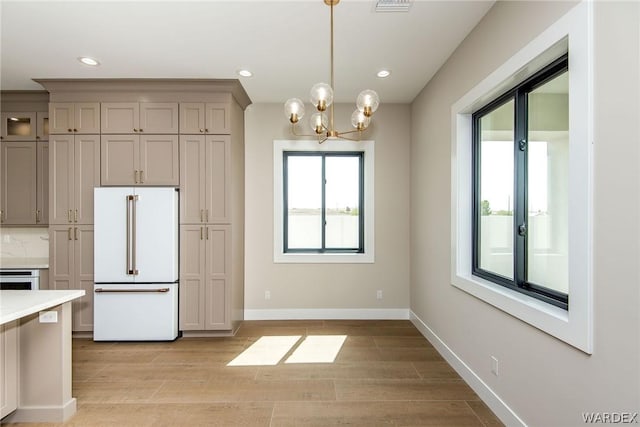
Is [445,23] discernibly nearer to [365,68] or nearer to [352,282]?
[365,68]

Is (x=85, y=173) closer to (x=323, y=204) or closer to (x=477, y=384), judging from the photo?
A: (x=323, y=204)

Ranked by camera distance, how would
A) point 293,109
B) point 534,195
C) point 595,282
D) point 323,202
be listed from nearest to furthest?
point 595,282 < point 534,195 < point 293,109 < point 323,202

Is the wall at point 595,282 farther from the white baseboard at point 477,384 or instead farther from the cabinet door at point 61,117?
the cabinet door at point 61,117

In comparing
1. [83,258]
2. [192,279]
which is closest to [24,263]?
[83,258]

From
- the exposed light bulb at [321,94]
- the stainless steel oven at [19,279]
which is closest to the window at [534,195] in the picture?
the exposed light bulb at [321,94]

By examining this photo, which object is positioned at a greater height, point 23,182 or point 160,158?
point 160,158

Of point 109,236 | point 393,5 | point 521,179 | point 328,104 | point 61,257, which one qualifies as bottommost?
point 61,257

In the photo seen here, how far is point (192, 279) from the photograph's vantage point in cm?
365

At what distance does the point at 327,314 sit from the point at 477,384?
215 cm

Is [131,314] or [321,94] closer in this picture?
[321,94]

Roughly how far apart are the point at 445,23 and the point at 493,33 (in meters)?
0.37

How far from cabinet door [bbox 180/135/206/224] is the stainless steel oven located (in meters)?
1.74

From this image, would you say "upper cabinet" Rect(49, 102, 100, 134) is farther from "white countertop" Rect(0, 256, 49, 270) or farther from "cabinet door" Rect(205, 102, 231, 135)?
"white countertop" Rect(0, 256, 49, 270)

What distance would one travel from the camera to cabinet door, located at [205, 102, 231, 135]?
143 inches
